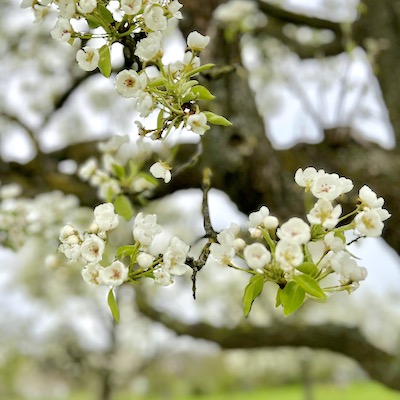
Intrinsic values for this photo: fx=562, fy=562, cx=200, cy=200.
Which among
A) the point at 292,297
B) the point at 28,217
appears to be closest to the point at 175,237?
the point at 292,297

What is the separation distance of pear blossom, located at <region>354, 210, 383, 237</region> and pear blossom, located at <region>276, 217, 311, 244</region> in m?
0.07

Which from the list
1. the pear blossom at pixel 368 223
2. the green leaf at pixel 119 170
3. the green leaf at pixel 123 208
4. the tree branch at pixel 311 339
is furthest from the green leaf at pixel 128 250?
the tree branch at pixel 311 339

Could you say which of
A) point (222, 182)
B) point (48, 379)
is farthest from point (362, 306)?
point (222, 182)

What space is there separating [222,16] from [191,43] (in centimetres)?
107

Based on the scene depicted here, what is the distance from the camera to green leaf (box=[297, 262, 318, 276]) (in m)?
0.50

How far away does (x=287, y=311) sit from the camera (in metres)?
0.51

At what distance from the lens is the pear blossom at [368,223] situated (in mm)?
496

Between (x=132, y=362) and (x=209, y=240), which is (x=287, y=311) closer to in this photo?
(x=209, y=240)

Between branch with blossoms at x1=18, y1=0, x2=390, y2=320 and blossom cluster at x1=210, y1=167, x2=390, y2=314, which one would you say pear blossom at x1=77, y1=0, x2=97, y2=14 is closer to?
branch with blossoms at x1=18, y1=0, x2=390, y2=320

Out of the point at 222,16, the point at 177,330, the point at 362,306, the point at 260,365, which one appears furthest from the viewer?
the point at 260,365

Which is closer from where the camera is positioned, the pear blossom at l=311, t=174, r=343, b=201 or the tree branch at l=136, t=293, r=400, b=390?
the pear blossom at l=311, t=174, r=343, b=201

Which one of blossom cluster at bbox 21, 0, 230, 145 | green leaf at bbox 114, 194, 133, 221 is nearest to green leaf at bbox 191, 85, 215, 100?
blossom cluster at bbox 21, 0, 230, 145

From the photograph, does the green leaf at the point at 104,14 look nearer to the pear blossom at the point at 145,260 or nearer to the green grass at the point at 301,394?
the pear blossom at the point at 145,260

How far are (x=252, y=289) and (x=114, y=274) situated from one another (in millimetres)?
132
